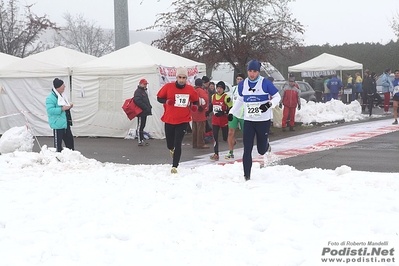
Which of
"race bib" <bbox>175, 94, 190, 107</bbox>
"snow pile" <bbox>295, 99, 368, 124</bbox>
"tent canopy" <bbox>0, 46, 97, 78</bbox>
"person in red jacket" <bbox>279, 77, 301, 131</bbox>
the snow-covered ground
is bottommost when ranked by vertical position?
the snow-covered ground

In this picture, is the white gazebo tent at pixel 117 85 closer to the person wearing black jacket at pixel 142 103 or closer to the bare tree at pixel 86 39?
the person wearing black jacket at pixel 142 103

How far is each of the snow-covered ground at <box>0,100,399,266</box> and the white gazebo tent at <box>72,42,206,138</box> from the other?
26.6 feet

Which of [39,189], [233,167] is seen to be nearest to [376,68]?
[233,167]

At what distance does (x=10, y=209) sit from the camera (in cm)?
700

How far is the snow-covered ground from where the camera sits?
5.17 meters

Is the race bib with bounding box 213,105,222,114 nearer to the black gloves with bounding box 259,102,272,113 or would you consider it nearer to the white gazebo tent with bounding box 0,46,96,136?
the black gloves with bounding box 259,102,272,113

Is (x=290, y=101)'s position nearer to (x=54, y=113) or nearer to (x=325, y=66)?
(x=54, y=113)

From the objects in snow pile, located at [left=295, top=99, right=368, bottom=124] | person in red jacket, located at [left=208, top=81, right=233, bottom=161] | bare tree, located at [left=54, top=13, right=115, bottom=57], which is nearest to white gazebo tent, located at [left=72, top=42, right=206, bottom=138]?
snow pile, located at [left=295, top=99, right=368, bottom=124]

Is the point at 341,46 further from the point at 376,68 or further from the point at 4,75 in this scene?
the point at 4,75

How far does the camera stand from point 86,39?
60625mm

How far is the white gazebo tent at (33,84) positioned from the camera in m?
19.2

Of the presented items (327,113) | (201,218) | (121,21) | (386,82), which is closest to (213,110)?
(201,218)

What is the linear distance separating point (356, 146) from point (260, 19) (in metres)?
14.6

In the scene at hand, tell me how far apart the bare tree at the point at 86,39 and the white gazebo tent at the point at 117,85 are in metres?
40.4
